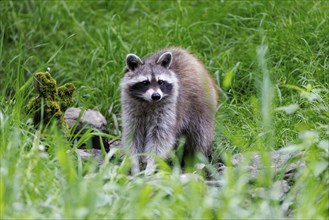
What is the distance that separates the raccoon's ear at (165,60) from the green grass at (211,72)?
2.25 feet

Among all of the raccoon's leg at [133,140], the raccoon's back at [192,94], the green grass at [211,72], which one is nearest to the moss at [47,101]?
the green grass at [211,72]

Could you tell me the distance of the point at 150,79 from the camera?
6.62 metres

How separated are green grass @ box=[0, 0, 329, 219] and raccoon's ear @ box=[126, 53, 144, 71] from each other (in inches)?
20.0

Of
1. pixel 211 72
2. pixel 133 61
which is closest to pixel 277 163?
pixel 133 61

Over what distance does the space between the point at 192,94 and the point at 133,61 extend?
0.57 metres

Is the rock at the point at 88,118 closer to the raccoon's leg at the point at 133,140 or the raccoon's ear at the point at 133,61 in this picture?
the raccoon's leg at the point at 133,140

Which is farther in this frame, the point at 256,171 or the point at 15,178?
the point at 256,171

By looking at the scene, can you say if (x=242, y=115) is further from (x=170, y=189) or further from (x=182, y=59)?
(x=170, y=189)

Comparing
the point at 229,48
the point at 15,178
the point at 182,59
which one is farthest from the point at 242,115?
the point at 15,178

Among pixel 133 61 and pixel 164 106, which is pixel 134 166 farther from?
pixel 133 61

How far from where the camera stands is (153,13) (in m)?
Answer: 9.16

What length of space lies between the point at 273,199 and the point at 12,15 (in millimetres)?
5670

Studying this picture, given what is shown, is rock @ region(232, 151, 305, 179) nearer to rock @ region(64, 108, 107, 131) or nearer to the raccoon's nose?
the raccoon's nose

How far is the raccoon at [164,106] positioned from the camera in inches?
261
